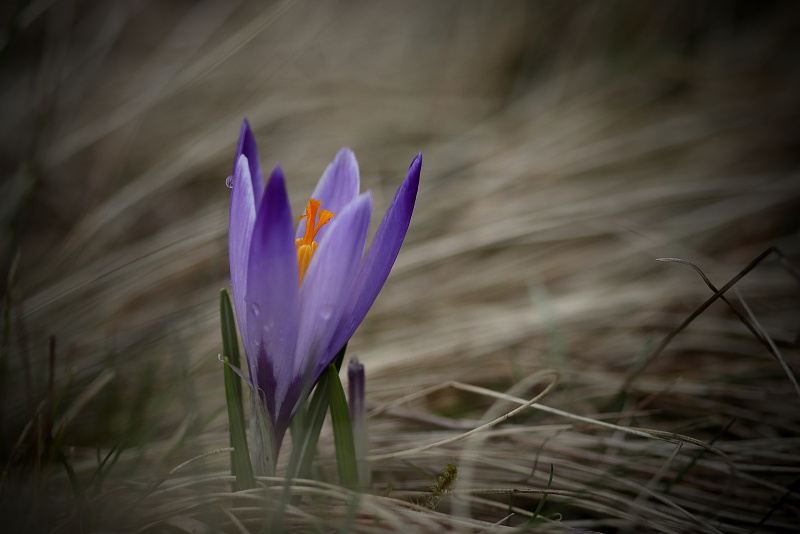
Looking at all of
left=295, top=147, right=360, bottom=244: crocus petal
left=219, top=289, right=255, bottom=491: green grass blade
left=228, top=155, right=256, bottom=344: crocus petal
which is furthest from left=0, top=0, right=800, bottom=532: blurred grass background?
left=295, top=147, right=360, bottom=244: crocus petal

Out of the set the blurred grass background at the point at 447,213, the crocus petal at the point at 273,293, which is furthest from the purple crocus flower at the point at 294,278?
the blurred grass background at the point at 447,213

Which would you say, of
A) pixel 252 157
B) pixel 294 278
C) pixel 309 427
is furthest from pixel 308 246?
pixel 309 427

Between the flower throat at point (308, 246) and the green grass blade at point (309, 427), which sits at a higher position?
the flower throat at point (308, 246)

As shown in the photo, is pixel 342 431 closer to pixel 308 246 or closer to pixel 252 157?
pixel 308 246

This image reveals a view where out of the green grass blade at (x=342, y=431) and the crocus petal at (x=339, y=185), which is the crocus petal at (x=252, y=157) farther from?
the green grass blade at (x=342, y=431)

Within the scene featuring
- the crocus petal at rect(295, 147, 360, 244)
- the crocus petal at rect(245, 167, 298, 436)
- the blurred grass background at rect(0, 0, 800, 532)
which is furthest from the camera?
the blurred grass background at rect(0, 0, 800, 532)

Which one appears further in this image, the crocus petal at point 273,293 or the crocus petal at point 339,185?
the crocus petal at point 339,185

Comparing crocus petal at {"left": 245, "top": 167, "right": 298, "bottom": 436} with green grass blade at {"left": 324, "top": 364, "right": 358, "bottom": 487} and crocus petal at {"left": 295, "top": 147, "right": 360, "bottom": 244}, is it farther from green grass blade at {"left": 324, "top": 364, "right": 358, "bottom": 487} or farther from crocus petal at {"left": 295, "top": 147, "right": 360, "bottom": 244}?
crocus petal at {"left": 295, "top": 147, "right": 360, "bottom": 244}
